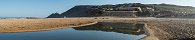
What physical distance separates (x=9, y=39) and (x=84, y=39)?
284 inches

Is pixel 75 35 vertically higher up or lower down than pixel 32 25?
lower down

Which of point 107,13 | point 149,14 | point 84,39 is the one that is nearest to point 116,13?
point 107,13

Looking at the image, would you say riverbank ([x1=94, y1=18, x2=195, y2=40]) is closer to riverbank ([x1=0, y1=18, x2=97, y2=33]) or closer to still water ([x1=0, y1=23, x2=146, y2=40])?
still water ([x1=0, y1=23, x2=146, y2=40])

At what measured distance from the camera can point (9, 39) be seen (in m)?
26.9

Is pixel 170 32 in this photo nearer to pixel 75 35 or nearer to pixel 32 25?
pixel 75 35

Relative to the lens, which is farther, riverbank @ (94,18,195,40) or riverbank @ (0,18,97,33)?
riverbank @ (0,18,97,33)

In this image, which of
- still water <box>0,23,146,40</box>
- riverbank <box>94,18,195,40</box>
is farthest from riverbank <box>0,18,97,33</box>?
riverbank <box>94,18,195,40</box>

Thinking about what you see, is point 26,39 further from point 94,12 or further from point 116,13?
point 94,12

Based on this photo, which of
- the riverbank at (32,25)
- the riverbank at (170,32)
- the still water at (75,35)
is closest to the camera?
the riverbank at (170,32)

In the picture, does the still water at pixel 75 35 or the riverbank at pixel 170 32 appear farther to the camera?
the still water at pixel 75 35

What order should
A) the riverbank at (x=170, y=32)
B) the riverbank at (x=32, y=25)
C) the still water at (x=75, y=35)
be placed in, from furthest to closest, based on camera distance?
the riverbank at (x=32, y=25) → the still water at (x=75, y=35) → the riverbank at (x=170, y=32)

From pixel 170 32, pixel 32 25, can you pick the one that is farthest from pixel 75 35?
pixel 32 25

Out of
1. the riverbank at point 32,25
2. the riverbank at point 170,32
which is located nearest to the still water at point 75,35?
the riverbank at point 170,32

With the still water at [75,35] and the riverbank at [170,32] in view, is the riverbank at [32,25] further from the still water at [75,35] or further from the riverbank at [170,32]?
the riverbank at [170,32]
